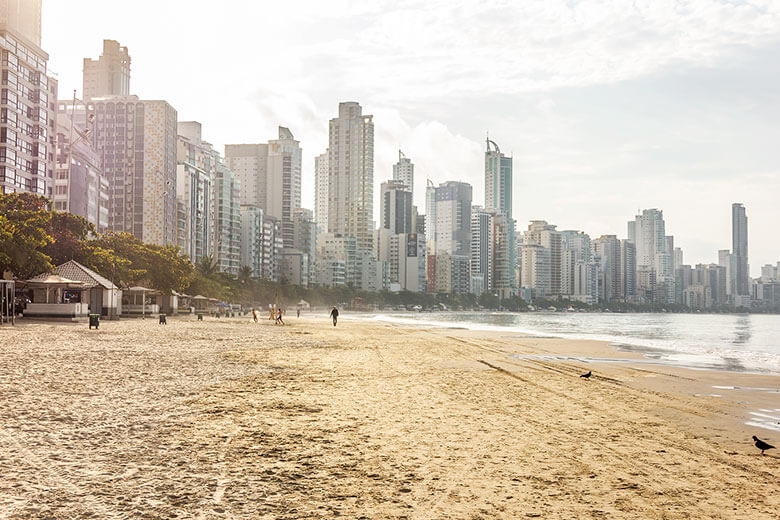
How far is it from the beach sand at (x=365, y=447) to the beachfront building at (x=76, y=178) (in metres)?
107

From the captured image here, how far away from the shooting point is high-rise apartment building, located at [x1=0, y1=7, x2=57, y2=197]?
95056 mm

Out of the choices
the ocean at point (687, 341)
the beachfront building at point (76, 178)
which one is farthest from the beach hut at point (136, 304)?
the beachfront building at point (76, 178)

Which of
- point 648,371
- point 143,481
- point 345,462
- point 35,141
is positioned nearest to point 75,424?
point 143,481

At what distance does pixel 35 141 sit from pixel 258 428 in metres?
110

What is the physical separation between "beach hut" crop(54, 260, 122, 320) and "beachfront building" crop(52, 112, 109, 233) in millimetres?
57604

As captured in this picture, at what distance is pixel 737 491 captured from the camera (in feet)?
25.1

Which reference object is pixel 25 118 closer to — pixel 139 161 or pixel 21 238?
pixel 21 238

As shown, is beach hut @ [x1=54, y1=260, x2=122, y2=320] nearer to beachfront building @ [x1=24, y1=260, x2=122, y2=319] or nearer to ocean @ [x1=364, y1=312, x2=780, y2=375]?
beachfront building @ [x1=24, y1=260, x2=122, y2=319]

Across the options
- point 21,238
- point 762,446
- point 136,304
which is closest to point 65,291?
point 21,238

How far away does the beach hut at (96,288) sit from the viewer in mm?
51906

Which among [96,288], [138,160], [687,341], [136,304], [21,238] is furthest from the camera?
A: [138,160]

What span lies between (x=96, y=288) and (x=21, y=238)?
11.5 m

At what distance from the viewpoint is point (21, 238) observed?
1741 inches

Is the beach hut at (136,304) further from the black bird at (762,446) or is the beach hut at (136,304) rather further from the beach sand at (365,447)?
the black bird at (762,446)
